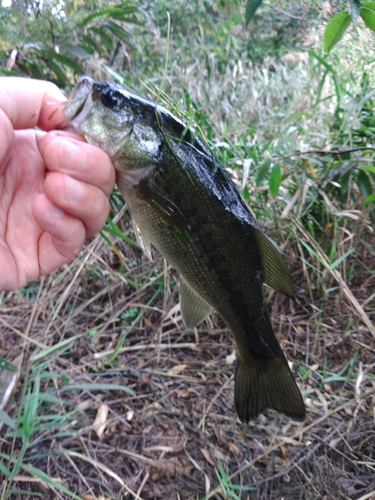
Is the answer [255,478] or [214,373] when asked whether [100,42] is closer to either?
[214,373]

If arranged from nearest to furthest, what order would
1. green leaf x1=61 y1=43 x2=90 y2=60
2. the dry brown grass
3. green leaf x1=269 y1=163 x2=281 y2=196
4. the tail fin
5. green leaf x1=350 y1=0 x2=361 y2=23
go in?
green leaf x1=350 y1=0 x2=361 y2=23
the tail fin
the dry brown grass
green leaf x1=269 y1=163 x2=281 y2=196
green leaf x1=61 y1=43 x2=90 y2=60

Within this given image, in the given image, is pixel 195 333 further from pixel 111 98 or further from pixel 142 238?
pixel 111 98

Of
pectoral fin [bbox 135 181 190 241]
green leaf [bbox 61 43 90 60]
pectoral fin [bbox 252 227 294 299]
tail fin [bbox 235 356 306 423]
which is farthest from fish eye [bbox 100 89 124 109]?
green leaf [bbox 61 43 90 60]

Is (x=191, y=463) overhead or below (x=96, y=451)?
overhead

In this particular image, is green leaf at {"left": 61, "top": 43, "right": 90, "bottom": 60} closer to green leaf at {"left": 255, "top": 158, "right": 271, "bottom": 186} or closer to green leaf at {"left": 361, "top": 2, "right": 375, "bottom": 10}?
green leaf at {"left": 255, "top": 158, "right": 271, "bottom": 186}

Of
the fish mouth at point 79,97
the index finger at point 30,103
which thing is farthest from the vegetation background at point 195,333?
the index finger at point 30,103

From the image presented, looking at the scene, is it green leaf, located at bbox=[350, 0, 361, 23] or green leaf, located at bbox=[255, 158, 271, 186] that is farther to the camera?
green leaf, located at bbox=[255, 158, 271, 186]

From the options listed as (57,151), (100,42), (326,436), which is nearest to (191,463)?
(326,436)

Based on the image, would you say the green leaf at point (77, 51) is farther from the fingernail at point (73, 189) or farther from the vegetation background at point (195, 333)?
the fingernail at point (73, 189)
